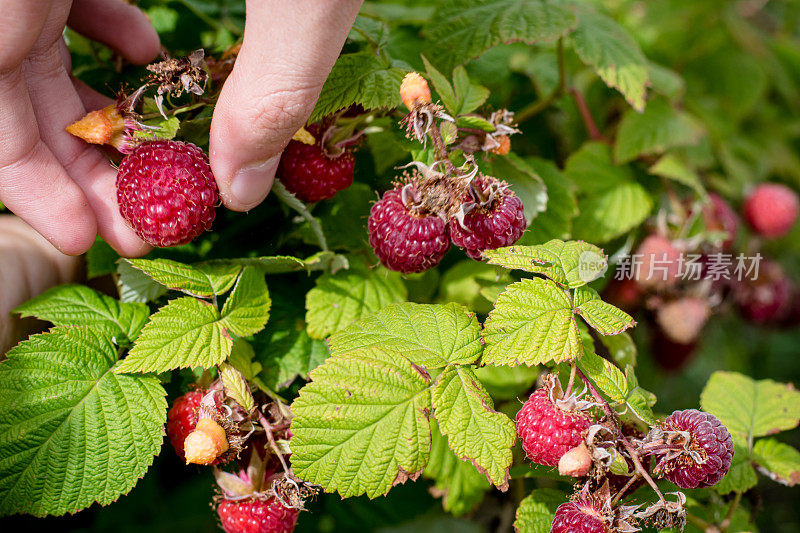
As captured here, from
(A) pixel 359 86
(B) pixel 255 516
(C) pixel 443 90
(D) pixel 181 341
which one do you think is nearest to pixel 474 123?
(C) pixel 443 90

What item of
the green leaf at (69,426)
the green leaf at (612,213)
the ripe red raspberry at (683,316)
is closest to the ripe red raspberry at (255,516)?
the green leaf at (69,426)

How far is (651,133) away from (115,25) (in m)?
1.05

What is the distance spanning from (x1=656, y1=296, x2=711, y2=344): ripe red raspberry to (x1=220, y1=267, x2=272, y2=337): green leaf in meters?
0.98

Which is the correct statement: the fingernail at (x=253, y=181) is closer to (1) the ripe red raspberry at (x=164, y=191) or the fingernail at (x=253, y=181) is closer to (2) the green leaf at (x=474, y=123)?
(1) the ripe red raspberry at (x=164, y=191)

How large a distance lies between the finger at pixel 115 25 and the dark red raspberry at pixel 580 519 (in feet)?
2.95

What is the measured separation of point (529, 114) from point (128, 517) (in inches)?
56.4

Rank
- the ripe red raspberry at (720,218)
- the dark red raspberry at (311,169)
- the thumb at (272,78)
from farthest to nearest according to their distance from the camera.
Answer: the ripe red raspberry at (720,218), the dark red raspberry at (311,169), the thumb at (272,78)

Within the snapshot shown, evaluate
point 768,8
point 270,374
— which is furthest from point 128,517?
point 768,8

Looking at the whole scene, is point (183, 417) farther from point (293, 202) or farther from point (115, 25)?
point (115, 25)

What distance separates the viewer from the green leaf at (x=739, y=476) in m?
0.83

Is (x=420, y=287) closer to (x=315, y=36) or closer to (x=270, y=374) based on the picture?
(x=270, y=374)

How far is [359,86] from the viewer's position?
0.78 metres

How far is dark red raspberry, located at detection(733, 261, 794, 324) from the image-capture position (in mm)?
1630

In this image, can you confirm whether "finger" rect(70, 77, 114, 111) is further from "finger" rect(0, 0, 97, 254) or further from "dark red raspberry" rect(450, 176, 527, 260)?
"dark red raspberry" rect(450, 176, 527, 260)
